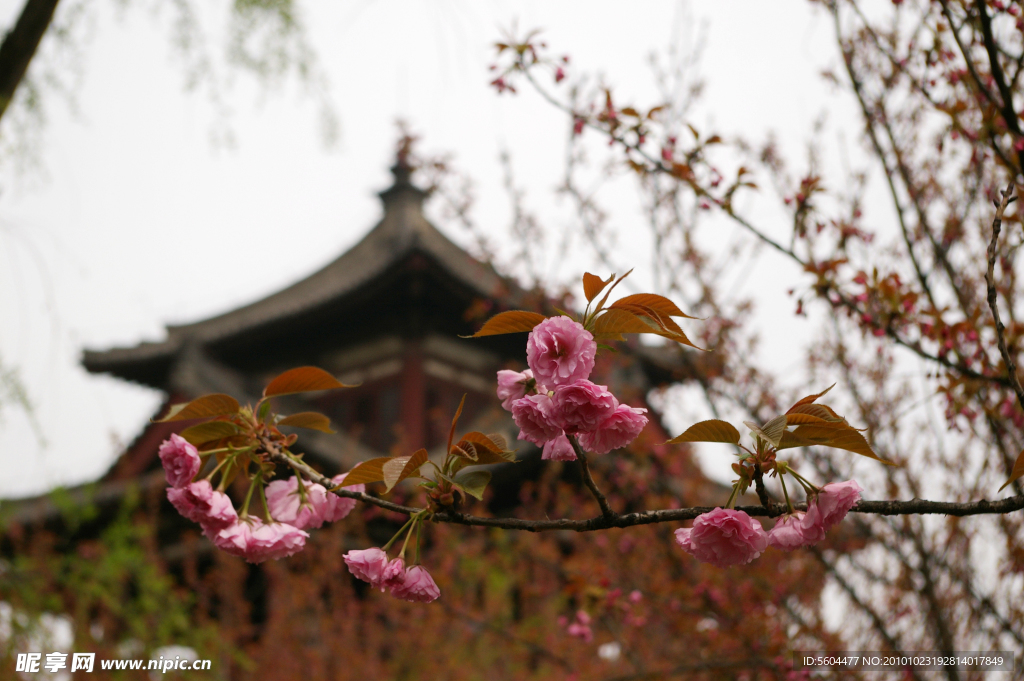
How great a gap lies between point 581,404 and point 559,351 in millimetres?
74

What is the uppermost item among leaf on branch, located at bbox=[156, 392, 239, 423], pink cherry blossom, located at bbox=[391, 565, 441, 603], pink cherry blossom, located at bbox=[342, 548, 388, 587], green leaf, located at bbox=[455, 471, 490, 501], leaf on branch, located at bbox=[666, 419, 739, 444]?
leaf on branch, located at bbox=[156, 392, 239, 423]

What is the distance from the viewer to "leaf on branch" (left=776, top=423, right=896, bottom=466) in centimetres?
96

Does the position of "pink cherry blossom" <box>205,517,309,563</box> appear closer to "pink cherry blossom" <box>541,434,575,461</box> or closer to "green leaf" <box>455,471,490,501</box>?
"green leaf" <box>455,471,490,501</box>

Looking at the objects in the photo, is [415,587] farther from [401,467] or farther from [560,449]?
[560,449]

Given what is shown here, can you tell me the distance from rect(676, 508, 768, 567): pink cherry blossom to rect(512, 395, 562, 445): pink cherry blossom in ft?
0.76

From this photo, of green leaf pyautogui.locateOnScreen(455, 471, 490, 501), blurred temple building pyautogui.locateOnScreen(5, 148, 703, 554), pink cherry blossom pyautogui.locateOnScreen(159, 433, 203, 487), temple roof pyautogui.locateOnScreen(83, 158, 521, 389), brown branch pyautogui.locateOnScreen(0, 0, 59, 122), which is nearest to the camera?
green leaf pyautogui.locateOnScreen(455, 471, 490, 501)

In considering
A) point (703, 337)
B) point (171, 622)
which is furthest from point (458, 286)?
point (703, 337)

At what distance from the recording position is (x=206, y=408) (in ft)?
3.83

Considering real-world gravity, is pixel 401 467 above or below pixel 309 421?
below

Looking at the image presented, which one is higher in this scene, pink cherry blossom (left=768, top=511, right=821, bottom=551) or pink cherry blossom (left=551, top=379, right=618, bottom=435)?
pink cherry blossom (left=551, top=379, right=618, bottom=435)

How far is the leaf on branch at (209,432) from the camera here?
118cm

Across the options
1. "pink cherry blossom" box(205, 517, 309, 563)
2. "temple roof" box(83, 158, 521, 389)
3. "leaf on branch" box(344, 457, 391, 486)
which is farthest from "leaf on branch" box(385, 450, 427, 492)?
"temple roof" box(83, 158, 521, 389)

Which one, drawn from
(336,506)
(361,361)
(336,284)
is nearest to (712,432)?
(336,506)

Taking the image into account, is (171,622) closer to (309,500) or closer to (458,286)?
(458,286)
